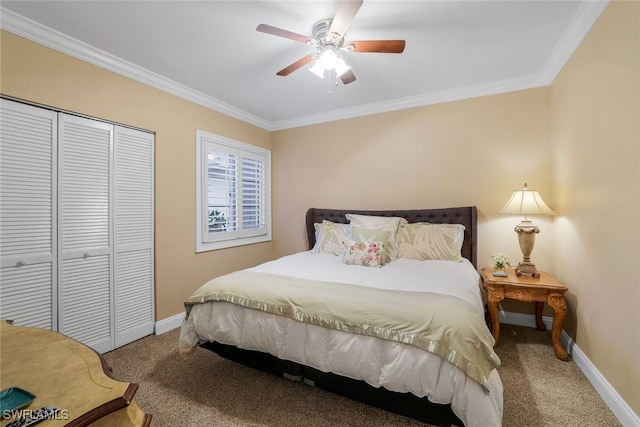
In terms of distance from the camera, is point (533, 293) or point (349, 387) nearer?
point (349, 387)

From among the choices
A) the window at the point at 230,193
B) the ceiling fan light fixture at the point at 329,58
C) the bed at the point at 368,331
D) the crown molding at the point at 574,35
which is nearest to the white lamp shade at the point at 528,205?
the bed at the point at 368,331

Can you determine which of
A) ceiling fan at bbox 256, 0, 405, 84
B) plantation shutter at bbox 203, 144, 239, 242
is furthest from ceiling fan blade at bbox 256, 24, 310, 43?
plantation shutter at bbox 203, 144, 239, 242

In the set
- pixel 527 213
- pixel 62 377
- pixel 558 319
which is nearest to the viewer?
pixel 62 377

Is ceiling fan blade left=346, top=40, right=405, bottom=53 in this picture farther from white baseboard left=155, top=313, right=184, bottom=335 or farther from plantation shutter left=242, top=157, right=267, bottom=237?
white baseboard left=155, top=313, right=184, bottom=335

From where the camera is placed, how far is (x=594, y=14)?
5.88ft

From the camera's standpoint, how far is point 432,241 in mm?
2812

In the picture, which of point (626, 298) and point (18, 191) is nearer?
point (626, 298)

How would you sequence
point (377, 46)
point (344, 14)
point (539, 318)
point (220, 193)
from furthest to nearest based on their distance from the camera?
1. point (220, 193)
2. point (539, 318)
3. point (377, 46)
4. point (344, 14)

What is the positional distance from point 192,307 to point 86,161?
154 centimetres

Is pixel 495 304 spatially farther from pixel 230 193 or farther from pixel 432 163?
pixel 230 193

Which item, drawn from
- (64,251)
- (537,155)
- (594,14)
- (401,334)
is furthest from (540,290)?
(64,251)

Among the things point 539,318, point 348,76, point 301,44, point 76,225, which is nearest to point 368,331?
point 348,76

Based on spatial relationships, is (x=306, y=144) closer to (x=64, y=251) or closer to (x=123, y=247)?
(x=123, y=247)

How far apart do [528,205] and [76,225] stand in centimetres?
396
